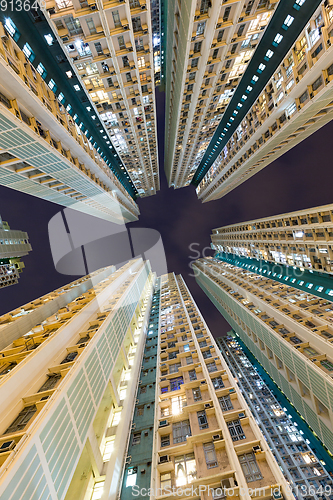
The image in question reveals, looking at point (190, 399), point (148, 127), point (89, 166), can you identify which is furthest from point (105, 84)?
point (190, 399)

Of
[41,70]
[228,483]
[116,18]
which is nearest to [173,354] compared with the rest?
[228,483]

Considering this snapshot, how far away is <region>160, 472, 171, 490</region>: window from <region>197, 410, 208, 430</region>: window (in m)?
4.69

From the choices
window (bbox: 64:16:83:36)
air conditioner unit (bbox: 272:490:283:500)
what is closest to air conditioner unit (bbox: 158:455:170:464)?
air conditioner unit (bbox: 272:490:283:500)

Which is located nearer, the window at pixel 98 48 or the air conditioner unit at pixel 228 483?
the air conditioner unit at pixel 228 483

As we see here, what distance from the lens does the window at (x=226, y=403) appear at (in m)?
23.9

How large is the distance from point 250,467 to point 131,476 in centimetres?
1272

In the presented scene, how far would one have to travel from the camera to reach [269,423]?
176ft

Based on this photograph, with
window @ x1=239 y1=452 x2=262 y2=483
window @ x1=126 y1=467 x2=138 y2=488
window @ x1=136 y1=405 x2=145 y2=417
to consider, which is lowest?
window @ x1=136 y1=405 x2=145 y2=417

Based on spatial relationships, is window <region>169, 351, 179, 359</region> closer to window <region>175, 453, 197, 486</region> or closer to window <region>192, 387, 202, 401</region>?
window <region>192, 387, 202, 401</region>

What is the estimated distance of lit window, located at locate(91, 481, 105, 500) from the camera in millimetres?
19802

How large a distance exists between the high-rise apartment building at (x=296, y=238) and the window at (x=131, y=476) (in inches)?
1790

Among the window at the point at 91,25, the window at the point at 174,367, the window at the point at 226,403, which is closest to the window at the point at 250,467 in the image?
the window at the point at 226,403

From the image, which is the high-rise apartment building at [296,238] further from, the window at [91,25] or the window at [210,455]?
the window at [91,25]

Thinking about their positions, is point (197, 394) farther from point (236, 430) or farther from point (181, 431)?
point (236, 430)
